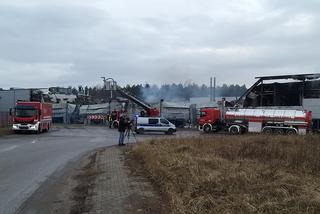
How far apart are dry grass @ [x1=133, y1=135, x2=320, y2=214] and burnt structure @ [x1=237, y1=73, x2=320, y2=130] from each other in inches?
1682

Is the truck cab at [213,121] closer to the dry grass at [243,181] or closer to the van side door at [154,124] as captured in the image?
the van side door at [154,124]

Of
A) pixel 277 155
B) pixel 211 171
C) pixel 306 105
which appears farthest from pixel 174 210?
pixel 306 105

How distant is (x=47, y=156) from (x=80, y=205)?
12908 mm

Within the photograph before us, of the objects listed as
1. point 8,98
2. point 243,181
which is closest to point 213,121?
point 8,98

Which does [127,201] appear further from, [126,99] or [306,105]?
[126,99]

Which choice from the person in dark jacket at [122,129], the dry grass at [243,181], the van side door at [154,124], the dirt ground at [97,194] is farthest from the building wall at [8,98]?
the dry grass at [243,181]

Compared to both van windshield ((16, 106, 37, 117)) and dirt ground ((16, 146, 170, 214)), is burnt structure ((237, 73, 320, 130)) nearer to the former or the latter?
van windshield ((16, 106, 37, 117))

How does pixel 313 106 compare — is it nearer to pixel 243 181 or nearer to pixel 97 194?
pixel 243 181

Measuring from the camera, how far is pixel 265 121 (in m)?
48.9

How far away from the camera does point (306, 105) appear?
57.8m

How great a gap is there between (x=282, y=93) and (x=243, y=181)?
2046 inches

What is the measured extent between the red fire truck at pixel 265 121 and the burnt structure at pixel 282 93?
756cm

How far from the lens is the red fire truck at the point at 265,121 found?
47600 millimetres

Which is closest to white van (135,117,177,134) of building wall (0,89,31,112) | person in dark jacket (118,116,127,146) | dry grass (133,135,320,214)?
person in dark jacket (118,116,127,146)
